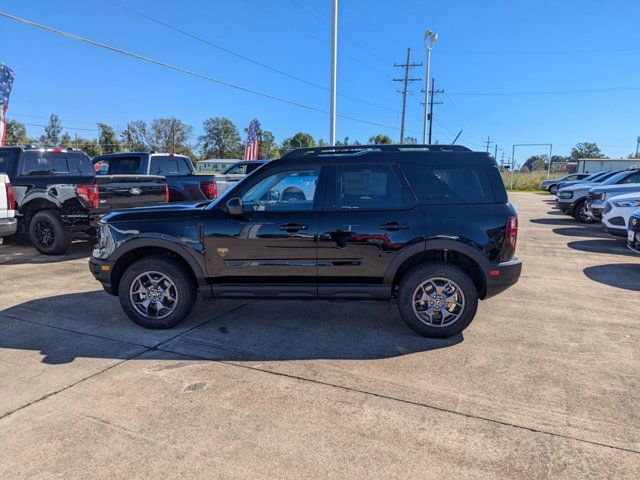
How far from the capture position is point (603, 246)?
10117mm

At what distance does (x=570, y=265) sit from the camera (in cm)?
795

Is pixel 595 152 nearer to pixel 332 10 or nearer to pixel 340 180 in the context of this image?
pixel 332 10

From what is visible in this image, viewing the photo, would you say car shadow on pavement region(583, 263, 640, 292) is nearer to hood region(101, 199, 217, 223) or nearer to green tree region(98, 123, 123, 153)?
hood region(101, 199, 217, 223)

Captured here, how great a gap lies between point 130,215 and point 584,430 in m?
4.39

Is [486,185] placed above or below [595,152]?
below

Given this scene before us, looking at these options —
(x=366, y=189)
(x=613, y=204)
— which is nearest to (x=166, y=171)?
(x=366, y=189)

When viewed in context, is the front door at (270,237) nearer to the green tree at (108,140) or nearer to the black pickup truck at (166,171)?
the black pickup truck at (166,171)

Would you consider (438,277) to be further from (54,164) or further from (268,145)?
(268,145)

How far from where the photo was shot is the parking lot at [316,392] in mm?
2562

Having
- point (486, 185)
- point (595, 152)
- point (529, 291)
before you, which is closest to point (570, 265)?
point (529, 291)

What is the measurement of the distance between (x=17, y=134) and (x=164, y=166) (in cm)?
6944

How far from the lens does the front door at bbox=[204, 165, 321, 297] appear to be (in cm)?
432

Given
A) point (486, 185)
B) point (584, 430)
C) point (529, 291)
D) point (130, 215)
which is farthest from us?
point (529, 291)

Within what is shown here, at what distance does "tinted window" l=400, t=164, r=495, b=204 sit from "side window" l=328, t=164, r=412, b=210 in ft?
0.53
